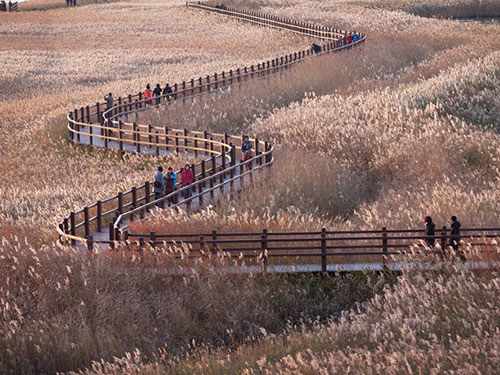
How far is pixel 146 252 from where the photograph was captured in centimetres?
1650

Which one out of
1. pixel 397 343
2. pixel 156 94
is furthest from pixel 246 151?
pixel 156 94

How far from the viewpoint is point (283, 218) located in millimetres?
18375

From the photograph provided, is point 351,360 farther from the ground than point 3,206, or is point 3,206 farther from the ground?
point 351,360

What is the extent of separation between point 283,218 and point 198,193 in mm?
4810

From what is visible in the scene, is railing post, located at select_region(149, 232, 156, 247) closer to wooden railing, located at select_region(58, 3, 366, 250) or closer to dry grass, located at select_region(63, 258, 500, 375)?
wooden railing, located at select_region(58, 3, 366, 250)

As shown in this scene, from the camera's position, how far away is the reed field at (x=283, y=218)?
42.5 ft

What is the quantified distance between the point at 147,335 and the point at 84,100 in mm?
32938

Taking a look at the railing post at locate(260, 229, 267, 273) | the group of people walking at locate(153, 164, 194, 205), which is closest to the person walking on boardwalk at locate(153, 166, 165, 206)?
the group of people walking at locate(153, 164, 194, 205)

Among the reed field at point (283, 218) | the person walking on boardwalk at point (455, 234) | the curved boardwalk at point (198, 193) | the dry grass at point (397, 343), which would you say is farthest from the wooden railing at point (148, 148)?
the person walking on boardwalk at point (455, 234)

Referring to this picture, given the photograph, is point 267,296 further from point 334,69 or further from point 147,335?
point 334,69

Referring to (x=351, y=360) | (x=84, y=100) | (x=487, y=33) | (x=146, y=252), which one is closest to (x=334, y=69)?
(x=84, y=100)

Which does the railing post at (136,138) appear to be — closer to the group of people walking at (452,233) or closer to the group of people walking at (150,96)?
the group of people walking at (150,96)

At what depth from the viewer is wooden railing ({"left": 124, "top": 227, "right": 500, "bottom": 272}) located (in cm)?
1608

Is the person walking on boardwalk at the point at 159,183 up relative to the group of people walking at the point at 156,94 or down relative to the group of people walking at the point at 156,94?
up
